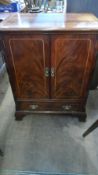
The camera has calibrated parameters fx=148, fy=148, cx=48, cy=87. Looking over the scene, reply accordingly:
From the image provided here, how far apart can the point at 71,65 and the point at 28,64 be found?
1.22 feet

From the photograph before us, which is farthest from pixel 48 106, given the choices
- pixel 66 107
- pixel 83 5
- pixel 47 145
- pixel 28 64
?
pixel 83 5

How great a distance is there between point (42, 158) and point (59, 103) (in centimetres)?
55

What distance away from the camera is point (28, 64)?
128 cm

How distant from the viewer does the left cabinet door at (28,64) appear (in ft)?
3.76

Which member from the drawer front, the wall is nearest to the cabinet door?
the drawer front

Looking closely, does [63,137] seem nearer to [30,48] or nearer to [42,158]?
[42,158]

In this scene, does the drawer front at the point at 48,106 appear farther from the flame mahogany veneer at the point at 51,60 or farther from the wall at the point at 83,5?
the wall at the point at 83,5

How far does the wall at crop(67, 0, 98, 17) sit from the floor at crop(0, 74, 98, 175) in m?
1.24

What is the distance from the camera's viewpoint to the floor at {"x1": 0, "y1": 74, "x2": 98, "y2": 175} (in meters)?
1.26

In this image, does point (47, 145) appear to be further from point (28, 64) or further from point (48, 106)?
point (28, 64)

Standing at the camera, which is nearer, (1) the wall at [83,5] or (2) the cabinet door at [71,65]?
(2) the cabinet door at [71,65]

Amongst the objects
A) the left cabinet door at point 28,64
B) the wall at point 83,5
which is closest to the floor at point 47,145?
the left cabinet door at point 28,64

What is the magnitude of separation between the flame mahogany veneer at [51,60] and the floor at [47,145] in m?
0.16

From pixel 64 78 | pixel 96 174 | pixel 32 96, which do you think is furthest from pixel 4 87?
pixel 96 174
